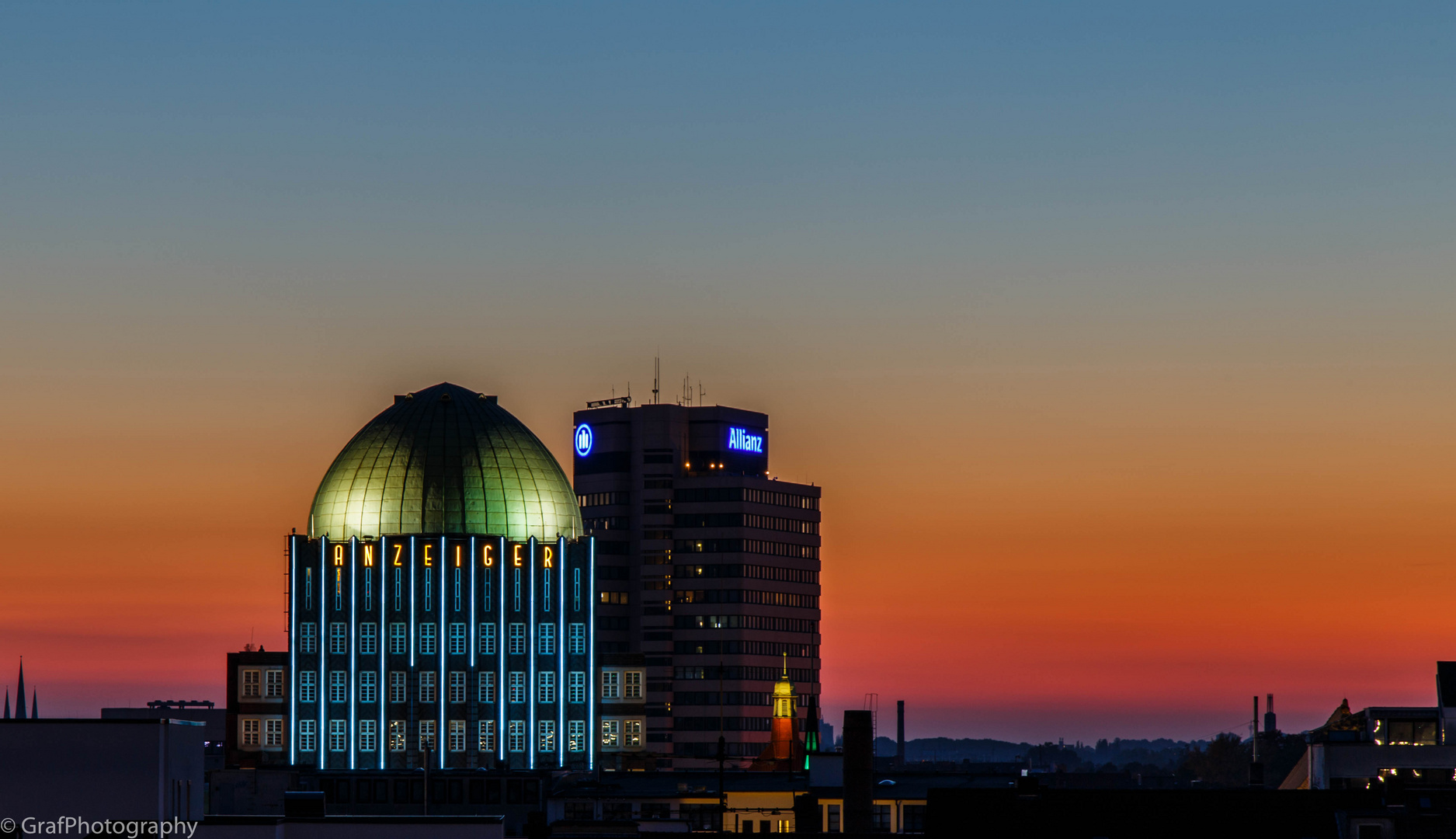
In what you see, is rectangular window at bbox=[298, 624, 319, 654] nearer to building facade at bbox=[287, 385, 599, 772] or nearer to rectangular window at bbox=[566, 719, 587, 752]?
building facade at bbox=[287, 385, 599, 772]

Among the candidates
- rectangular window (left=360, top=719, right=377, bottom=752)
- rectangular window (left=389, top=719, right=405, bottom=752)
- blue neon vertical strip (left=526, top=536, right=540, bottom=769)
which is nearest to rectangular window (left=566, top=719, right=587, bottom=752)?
blue neon vertical strip (left=526, top=536, right=540, bottom=769)

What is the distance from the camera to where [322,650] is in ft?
644

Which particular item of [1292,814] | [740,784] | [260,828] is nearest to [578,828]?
[1292,814]

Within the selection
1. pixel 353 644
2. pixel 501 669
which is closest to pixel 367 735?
pixel 353 644

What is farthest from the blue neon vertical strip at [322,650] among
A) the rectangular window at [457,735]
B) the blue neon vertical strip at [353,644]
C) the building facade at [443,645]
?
the rectangular window at [457,735]

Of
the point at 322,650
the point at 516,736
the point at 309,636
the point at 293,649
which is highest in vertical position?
the point at 309,636

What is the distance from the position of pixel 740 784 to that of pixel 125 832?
112m

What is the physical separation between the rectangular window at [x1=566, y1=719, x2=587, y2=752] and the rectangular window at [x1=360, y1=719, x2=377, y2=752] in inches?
610

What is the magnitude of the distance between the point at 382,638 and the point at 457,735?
988 centimetres

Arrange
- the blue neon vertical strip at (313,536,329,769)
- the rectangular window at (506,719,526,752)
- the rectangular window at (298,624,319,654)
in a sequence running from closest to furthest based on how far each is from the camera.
A: the rectangular window at (506,719,526,752) → the blue neon vertical strip at (313,536,329,769) → the rectangular window at (298,624,319,654)

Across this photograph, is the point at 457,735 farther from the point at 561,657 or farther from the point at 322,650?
the point at 322,650

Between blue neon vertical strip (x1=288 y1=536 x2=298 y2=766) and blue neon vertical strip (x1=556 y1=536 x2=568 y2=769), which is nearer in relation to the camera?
blue neon vertical strip (x1=556 y1=536 x2=568 y2=769)

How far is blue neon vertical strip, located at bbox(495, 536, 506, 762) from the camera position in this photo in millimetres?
194125

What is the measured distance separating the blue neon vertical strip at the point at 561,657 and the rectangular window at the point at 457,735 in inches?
301
